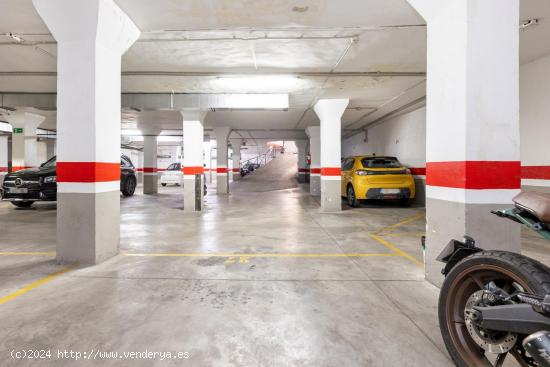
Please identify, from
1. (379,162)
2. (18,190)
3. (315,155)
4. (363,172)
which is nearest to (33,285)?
(18,190)

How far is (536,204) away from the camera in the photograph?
124 centimetres

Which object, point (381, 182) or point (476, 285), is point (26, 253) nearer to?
point (476, 285)

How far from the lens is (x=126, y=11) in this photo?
3.39 m

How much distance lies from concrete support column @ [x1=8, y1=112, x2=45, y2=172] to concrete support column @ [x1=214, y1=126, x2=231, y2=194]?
682 centimetres

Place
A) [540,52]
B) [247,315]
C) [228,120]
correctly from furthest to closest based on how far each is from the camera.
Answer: [228,120], [540,52], [247,315]

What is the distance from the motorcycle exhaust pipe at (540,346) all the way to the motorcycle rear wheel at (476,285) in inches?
6.3

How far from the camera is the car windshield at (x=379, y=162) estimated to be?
25.0 ft

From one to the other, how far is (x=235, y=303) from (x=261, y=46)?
3806mm

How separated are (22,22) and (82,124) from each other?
2.09 metres

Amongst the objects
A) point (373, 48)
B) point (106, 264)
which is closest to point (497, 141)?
point (373, 48)

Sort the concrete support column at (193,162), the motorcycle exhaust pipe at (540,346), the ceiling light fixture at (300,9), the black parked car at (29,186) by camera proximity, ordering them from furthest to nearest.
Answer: the concrete support column at (193,162) → the black parked car at (29,186) → the ceiling light fixture at (300,9) → the motorcycle exhaust pipe at (540,346)

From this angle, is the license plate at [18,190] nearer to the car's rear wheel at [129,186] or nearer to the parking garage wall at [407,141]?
the car's rear wheel at [129,186]

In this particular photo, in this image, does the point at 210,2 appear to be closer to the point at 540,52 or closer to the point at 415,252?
the point at 415,252

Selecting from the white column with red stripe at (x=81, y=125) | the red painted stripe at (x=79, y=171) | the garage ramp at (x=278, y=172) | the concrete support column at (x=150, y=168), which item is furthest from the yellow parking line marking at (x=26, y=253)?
the garage ramp at (x=278, y=172)
